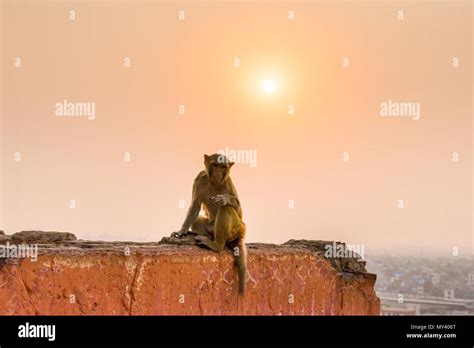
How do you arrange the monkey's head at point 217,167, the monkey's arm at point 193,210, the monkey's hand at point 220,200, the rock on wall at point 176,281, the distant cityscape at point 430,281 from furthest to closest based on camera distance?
1. the distant cityscape at point 430,281
2. the monkey's arm at point 193,210
3. the monkey's head at point 217,167
4. the monkey's hand at point 220,200
5. the rock on wall at point 176,281

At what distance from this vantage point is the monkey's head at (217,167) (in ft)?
48.6

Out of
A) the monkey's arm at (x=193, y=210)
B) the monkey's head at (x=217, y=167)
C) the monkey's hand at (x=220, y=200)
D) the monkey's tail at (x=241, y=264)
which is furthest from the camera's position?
the monkey's arm at (x=193, y=210)

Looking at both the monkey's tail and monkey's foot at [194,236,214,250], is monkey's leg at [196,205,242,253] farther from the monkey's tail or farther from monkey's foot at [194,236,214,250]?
the monkey's tail

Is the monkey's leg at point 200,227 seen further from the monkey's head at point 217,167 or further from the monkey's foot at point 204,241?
the monkey's head at point 217,167

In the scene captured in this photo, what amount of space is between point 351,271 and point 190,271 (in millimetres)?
4099

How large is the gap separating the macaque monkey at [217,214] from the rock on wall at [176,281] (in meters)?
0.22

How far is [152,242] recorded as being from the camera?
15172 mm

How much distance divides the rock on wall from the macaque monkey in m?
0.22

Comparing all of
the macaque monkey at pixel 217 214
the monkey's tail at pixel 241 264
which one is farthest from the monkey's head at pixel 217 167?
the monkey's tail at pixel 241 264

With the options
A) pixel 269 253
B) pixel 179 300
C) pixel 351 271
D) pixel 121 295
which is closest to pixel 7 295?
pixel 121 295

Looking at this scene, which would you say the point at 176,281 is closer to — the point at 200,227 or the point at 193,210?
the point at 200,227

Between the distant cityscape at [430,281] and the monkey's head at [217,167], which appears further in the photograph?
the distant cityscape at [430,281]

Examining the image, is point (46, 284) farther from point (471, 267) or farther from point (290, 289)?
point (471, 267)

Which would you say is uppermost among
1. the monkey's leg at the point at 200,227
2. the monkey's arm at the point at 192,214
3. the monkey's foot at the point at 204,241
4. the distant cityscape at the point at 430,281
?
the monkey's arm at the point at 192,214
